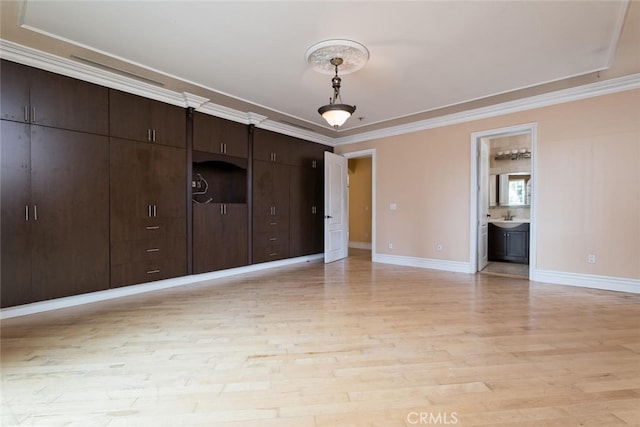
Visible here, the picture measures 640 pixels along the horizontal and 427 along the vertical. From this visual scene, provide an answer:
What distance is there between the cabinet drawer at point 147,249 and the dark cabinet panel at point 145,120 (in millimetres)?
1335

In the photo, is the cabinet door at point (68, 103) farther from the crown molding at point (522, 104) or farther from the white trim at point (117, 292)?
the crown molding at point (522, 104)

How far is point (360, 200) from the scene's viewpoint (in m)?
8.30

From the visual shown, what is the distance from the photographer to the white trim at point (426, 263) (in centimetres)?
504

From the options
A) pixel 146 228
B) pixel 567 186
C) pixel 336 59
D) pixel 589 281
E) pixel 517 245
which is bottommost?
pixel 589 281

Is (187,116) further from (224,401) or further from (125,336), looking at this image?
(224,401)

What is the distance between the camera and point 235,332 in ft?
8.46

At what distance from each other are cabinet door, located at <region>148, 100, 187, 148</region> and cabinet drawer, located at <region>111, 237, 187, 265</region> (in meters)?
1.36

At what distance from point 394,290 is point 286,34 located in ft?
10.6

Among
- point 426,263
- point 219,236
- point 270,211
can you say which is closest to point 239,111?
point 270,211

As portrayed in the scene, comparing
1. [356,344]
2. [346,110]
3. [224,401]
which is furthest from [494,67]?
[224,401]

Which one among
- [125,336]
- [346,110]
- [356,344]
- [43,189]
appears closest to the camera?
[356,344]

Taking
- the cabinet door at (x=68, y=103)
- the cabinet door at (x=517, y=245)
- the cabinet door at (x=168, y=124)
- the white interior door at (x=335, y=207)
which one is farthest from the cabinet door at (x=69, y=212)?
the cabinet door at (x=517, y=245)

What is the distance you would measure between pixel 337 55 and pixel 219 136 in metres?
2.50

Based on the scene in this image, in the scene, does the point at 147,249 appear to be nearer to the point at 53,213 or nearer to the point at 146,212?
the point at 146,212
